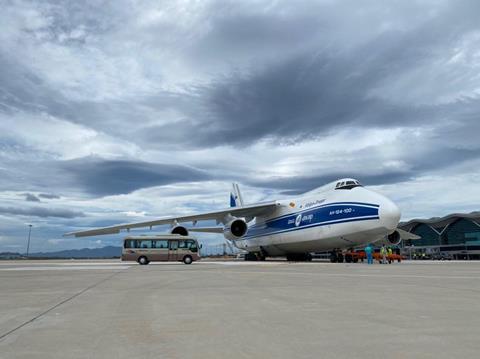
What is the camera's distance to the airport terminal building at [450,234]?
70.6 metres

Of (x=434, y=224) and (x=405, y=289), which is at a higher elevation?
(x=434, y=224)

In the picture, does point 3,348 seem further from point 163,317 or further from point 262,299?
point 262,299

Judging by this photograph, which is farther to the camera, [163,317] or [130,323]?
[163,317]

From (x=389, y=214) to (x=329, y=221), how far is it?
4.14 m

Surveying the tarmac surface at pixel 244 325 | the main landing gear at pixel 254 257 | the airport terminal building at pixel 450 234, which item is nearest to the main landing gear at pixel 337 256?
the main landing gear at pixel 254 257

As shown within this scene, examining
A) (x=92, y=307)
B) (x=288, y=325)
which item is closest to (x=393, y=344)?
(x=288, y=325)

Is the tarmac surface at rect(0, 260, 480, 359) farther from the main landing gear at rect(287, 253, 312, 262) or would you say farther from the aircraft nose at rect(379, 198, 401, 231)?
the main landing gear at rect(287, 253, 312, 262)

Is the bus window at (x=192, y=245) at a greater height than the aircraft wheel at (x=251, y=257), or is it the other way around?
the bus window at (x=192, y=245)

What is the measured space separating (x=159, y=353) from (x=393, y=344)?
2.43 metres

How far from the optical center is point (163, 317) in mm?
6324

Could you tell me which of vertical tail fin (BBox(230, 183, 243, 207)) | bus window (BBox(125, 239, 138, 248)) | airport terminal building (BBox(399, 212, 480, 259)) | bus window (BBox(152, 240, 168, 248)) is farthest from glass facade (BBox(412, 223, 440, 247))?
bus window (BBox(125, 239, 138, 248))

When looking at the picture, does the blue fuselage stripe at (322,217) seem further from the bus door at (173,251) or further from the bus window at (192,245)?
the bus door at (173,251)

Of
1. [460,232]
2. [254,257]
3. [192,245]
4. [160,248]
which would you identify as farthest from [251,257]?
[460,232]

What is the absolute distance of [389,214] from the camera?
76.0ft
